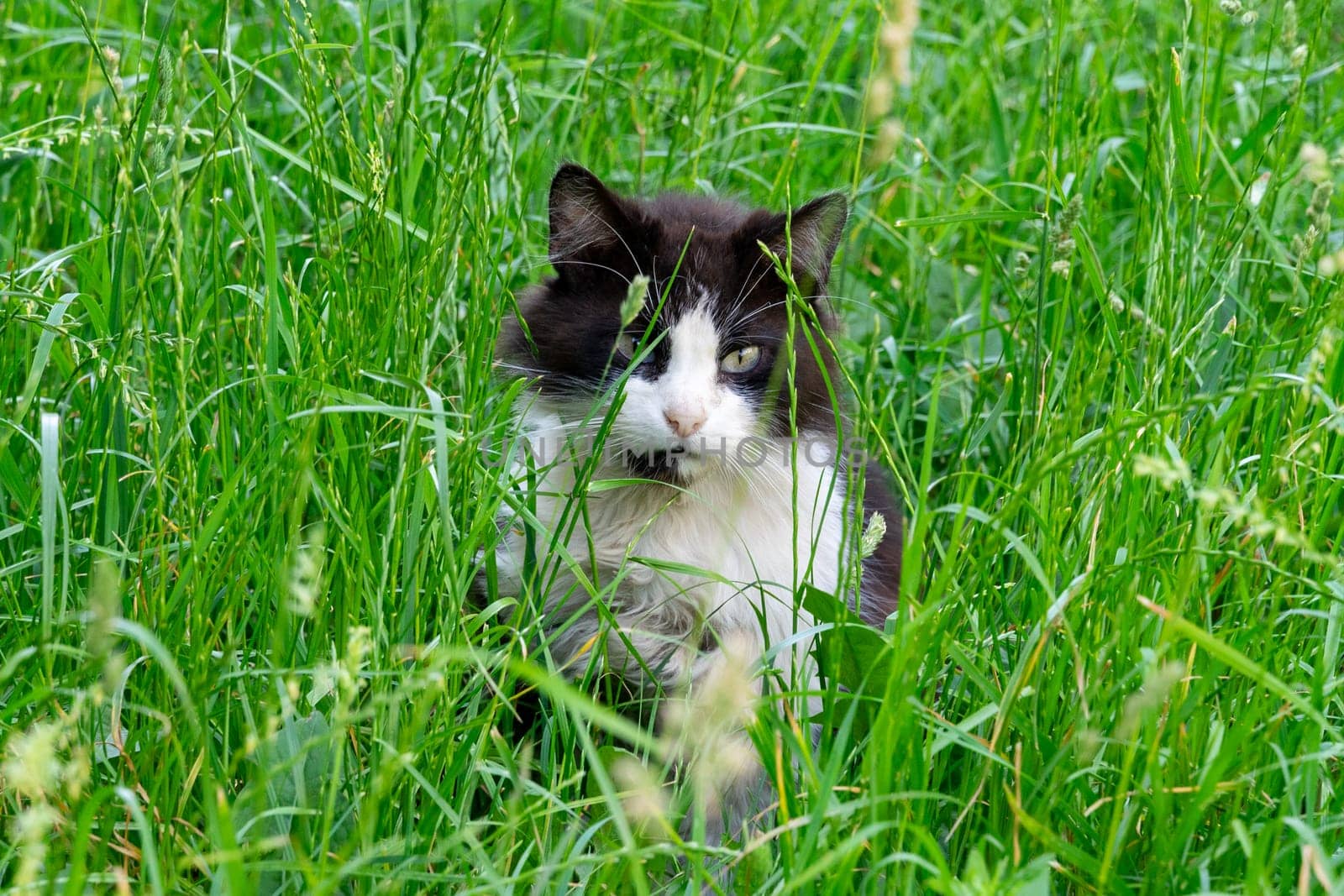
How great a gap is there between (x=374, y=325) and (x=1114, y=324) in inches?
49.6

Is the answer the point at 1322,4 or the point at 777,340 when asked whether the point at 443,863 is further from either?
the point at 1322,4

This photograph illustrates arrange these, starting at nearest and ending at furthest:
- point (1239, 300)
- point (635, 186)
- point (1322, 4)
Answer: point (1322, 4) → point (1239, 300) → point (635, 186)

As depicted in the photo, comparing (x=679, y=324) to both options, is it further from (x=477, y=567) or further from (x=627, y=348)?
(x=477, y=567)

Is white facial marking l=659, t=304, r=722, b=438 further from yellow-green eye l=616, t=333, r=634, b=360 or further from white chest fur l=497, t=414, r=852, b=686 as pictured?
white chest fur l=497, t=414, r=852, b=686

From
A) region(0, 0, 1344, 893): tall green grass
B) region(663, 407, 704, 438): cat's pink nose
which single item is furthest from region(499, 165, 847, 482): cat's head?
region(0, 0, 1344, 893): tall green grass

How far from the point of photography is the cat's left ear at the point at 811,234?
2379 mm

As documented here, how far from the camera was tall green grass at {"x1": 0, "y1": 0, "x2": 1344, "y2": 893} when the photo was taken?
1.51m

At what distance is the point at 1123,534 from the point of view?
2.00 metres

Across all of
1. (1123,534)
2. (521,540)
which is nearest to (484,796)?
(521,540)

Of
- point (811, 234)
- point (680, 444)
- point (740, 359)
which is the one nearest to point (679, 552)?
point (680, 444)

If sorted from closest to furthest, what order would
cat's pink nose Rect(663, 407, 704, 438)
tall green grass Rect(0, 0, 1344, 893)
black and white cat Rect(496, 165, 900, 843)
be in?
1. tall green grass Rect(0, 0, 1344, 893)
2. cat's pink nose Rect(663, 407, 704, 438)
3. black and white cat Rect(496, 165, 900, 843)

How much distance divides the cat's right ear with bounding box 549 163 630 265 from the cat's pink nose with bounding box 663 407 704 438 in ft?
1.26

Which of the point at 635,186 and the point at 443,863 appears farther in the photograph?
the point at 635,186

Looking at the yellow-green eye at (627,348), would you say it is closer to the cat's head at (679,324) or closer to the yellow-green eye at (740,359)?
the cat's head at (679,324)
